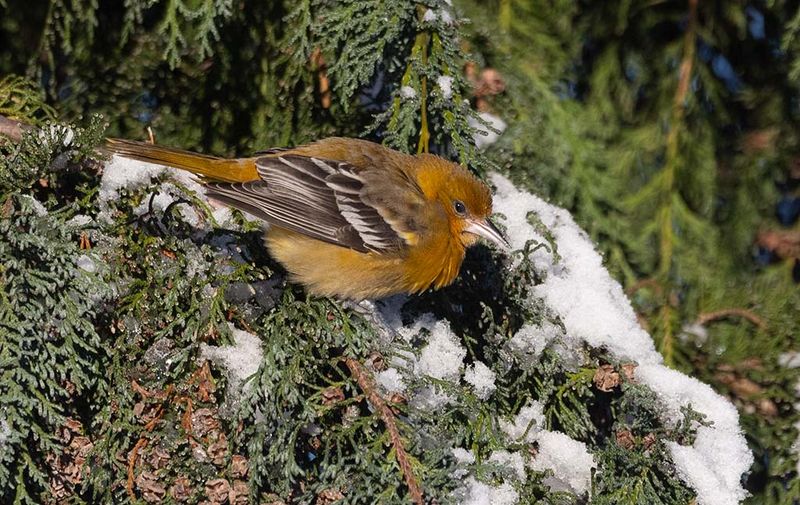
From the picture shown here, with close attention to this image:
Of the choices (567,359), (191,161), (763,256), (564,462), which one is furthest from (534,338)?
(763,256)

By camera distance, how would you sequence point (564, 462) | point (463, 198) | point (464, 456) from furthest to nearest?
point (463, 198) < point (564, 462) < point (464, 456)

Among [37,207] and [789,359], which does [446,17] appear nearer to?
[37,207]

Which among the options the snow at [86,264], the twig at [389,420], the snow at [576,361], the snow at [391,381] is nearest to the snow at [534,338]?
the snow at [576,361]

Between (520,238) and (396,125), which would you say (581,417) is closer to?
(520,238)

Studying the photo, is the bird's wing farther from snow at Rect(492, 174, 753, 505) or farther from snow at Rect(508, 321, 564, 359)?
snow at Rect(508, 321, 564, 359)

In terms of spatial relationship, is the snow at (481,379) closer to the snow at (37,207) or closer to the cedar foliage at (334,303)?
the cedar foliage at (334,303)

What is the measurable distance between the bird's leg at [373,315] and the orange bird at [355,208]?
1.7 inches

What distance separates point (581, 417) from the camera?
3.46 meters

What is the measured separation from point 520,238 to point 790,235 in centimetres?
166

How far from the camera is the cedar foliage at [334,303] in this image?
9.70 ft

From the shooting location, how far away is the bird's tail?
137 inches

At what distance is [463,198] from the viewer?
4090mm

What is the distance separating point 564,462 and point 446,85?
1543 millimetres

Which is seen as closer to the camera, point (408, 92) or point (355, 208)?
point (408, 92)
